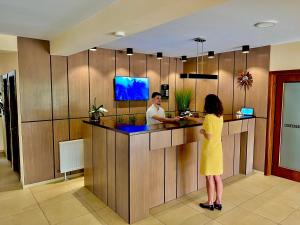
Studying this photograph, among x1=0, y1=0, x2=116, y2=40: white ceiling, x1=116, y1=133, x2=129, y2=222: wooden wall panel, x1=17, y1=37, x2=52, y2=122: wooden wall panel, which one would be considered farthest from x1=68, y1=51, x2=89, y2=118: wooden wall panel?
x1=116, y1=133, x2=129, y2=222: wooden wall panel

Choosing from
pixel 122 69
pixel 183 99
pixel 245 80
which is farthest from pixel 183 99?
pixel 122 69

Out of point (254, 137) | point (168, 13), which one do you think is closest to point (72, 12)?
point (168, 13)

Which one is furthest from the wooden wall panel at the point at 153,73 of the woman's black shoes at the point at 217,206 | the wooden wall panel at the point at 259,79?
the woman's black shoes at the point at 217,206

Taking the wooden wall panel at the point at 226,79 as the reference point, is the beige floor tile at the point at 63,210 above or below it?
below

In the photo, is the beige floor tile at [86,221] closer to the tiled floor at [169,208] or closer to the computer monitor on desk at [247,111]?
the tiled floor at [169,208]

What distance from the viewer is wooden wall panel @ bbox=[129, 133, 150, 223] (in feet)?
9.47

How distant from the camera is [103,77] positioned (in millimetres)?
4926

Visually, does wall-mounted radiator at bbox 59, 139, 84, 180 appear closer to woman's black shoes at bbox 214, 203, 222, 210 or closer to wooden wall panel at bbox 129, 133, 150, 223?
wooden wall panel at bbox 129, 133, 150, 223

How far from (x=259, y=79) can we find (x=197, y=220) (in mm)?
3312

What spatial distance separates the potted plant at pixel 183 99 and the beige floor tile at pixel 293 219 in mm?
3582

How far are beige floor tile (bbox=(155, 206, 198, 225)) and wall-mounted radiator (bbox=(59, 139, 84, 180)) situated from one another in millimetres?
2196

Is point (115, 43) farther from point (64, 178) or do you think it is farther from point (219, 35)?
point (64, 178)

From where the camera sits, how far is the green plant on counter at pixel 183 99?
20.5 ft

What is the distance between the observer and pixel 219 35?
372cm
